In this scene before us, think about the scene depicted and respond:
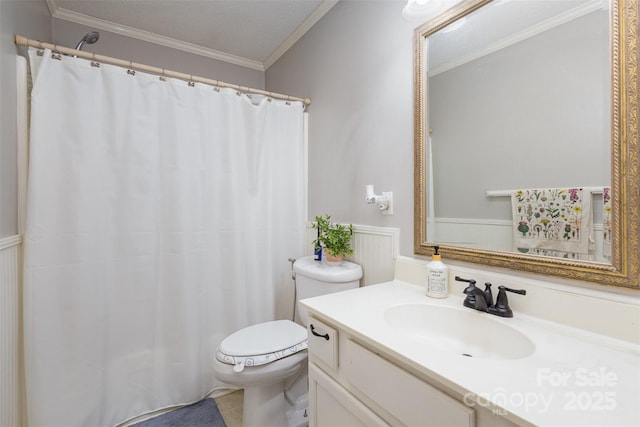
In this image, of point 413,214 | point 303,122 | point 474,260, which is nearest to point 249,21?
point 303,122

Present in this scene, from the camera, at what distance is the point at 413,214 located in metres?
1.28

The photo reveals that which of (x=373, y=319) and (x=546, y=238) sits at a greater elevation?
(x=546, y=238)

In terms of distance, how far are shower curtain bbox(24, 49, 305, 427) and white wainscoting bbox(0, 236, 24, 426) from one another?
0.14ft

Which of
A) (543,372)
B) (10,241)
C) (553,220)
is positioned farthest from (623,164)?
(10,241)

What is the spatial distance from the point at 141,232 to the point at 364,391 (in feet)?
4.45

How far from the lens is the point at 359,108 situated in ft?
5.12

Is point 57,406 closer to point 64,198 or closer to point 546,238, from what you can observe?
point 64,198

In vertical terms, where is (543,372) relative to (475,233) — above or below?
below

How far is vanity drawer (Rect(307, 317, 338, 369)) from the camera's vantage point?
0.91 metres

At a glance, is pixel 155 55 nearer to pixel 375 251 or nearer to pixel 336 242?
pixel 336 242

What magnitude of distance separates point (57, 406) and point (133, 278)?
632mm

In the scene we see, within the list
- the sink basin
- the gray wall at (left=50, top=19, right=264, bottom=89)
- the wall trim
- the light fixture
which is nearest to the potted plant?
the light fixture

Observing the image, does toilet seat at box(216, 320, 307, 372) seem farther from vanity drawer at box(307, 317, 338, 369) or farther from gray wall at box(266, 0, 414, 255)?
gray wall at box(266, 0, 414, 255)

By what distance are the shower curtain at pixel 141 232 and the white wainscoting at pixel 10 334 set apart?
4 centimetres
